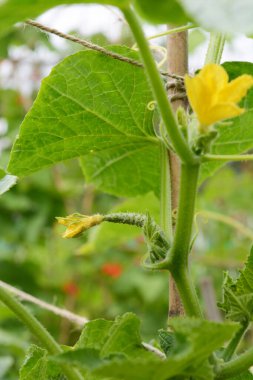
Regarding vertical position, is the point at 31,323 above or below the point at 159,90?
below

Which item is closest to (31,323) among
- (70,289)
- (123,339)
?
(123,339)

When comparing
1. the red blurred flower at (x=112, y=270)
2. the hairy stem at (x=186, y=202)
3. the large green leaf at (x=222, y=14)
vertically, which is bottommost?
the red blurred flower at (x=112, y=270)

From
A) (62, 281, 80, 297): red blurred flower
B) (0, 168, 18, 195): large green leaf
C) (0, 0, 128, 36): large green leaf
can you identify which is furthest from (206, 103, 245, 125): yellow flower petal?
(62, 281, 80, 297): red blurred flower

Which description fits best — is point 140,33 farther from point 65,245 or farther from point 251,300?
point 65,245

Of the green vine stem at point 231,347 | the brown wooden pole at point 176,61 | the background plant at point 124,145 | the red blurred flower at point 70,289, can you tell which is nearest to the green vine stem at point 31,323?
the background plant at point 124,145

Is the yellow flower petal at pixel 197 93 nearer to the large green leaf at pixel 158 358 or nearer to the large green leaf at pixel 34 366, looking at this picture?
the large green leaf at pixel 158 358

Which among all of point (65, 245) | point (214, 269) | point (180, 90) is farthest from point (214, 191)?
point (180, 90)

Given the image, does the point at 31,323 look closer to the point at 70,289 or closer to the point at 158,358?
the point at 158,358
